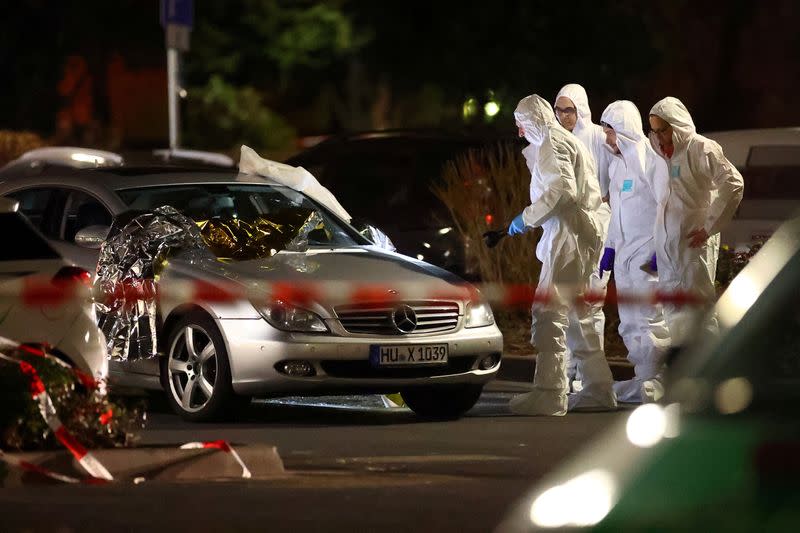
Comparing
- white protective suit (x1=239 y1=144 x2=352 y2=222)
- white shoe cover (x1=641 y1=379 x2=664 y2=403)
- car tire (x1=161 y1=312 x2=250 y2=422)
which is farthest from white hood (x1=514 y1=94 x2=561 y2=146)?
car tire (x1=161 y1=312 x2=250 y2=422)

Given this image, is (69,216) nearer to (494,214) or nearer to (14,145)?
(494,214)

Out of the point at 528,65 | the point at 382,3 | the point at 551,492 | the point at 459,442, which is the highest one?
the point at 382,3

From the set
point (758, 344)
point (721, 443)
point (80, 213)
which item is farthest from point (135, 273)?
point (721, 443)

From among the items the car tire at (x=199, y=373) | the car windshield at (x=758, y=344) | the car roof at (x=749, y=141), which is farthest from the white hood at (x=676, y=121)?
the car windshield at (x=758, y=344)

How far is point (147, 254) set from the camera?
11.5 m

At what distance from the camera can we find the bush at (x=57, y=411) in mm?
9023

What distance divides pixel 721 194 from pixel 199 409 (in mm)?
3214

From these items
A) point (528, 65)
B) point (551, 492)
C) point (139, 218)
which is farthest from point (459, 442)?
point (528, 65)

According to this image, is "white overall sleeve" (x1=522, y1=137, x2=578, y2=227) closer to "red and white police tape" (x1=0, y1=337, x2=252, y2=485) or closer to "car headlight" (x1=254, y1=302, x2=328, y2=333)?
"car headlight" (x1=254, y1=302, x2=328, y2=333)

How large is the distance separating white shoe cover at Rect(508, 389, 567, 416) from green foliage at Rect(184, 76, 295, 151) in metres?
30.4

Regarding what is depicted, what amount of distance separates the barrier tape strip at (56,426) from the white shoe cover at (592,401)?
3962mm

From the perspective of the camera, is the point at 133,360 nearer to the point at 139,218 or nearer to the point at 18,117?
the point at 139,218

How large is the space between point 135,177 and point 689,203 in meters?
3.20

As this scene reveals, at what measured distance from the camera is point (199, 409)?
1124cm
